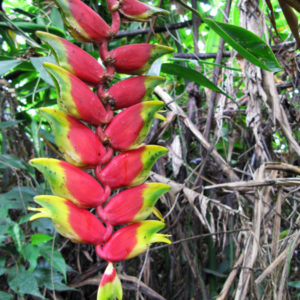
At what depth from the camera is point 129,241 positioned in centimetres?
40

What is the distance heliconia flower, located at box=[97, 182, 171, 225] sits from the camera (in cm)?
42

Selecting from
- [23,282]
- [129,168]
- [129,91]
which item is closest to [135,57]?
[129,91]

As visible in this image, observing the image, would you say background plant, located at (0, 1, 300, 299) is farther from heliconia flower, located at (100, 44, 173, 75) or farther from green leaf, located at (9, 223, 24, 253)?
heliconia flower, located at (100, 44, 173, 75)

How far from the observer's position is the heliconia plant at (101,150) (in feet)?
1.30

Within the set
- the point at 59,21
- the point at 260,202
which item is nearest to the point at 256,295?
the point at 260,202

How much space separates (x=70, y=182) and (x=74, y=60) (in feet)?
0.51

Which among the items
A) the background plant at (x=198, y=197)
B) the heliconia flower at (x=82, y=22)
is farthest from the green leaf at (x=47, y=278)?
the heliconia flower at (x=82, y=22)

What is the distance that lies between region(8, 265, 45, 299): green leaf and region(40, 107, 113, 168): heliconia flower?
45 cm

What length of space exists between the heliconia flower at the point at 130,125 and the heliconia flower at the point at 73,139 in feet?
0.08

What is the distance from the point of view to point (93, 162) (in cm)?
42

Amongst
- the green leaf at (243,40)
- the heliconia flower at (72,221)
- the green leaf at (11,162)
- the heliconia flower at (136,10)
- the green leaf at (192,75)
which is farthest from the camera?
the green leaf at (11,162)

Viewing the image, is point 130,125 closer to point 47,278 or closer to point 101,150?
point 101,150

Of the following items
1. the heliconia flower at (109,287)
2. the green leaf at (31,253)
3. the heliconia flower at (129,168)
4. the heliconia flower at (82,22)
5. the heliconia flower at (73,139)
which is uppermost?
the heliconia flower at (82,22)

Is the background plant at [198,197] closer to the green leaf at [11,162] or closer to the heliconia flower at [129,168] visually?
the green leaf at [11,162]
